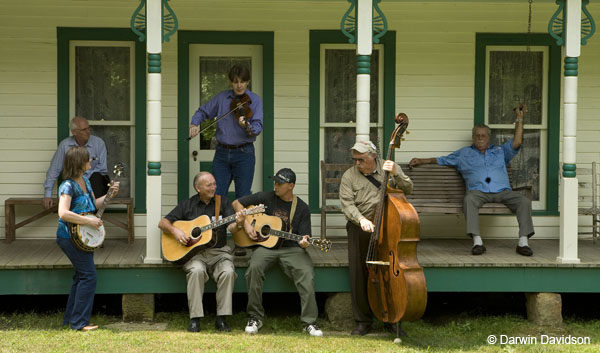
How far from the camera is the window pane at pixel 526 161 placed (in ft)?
28.2

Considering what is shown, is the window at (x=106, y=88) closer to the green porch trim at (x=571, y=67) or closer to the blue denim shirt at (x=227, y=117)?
the blue denim shirt at (x=227, y=117)

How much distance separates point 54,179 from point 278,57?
8.54ft

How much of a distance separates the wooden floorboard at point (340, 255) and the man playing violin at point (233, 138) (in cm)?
69

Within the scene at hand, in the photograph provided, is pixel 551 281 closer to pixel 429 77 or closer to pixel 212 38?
pixel 429 77

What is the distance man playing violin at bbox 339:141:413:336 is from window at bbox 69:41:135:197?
283 cm

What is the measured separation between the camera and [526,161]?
339 inches

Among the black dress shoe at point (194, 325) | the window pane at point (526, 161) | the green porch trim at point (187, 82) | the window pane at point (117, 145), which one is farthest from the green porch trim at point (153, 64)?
the window pane at point (526, 161)

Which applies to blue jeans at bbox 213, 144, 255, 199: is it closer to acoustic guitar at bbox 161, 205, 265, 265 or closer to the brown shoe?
acoustic guitar at bbox 161, 205, 265, 265

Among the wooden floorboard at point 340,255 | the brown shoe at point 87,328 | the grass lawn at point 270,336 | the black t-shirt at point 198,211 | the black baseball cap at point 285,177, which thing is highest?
the black baseball cap at point 285,177

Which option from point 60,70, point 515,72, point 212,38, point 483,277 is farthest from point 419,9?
point 60,70

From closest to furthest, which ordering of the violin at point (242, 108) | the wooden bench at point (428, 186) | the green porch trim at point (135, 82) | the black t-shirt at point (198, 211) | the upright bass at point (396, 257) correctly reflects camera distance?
the upright bass at point (396, 257)
the black t-shirt at point (198, 211)
the violin at point (242, 108)
the wooden bench at point (428, 186)
the green porch trim at point (135, 82)

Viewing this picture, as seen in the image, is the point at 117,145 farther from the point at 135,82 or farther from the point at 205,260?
the point at 205,260

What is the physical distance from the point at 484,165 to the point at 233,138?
2.56 meters

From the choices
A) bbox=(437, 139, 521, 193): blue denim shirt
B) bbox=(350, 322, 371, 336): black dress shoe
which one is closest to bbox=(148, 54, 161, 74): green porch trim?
bbox=(350, 322, 371, 336): black dress shoe
